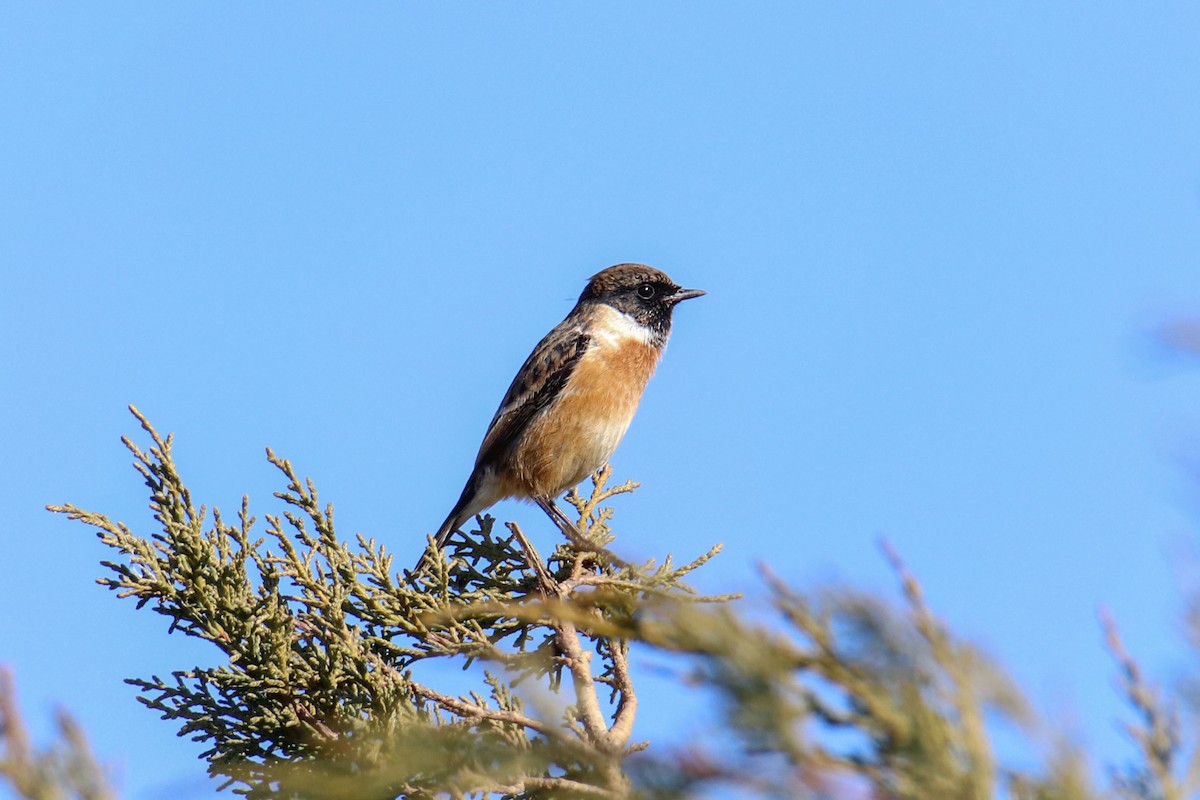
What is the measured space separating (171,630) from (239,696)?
0.37 m

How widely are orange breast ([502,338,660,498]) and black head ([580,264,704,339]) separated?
863 mm

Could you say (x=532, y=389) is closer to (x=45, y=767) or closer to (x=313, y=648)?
(x=313, y=648)

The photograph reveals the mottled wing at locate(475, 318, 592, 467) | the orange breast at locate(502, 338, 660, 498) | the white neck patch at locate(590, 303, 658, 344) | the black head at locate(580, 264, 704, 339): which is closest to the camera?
the orange breast at locate(502, 338, 660, 498)

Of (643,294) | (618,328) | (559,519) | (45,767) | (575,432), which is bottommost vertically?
(45,767)

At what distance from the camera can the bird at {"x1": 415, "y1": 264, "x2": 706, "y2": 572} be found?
8.40 metres

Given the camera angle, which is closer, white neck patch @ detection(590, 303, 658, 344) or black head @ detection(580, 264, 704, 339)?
white neck patch @ detection(590, 303, 658, 344)

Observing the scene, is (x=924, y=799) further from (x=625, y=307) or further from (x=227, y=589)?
(x=625, y=307)

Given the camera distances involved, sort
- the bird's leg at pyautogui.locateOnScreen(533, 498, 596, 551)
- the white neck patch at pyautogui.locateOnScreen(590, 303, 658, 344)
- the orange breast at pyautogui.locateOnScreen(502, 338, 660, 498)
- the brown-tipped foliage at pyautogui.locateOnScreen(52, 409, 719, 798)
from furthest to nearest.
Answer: the white neck patch at pyautogui.locateOnScreen(590, 303, 658, 344), the orange breast at pyautogui.locateOnScreen(502, 338, 660, 498), the bird's leg at pyautogui.locateOnScreen(533, 498, 596, 551), the brown-tipped foliage at pyautogui.locateOnScreen(52, 409, 719, 798)

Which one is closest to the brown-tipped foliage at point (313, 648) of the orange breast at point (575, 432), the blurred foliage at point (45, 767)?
the blurred foliage at point (45, 767)

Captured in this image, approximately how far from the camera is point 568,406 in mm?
8484

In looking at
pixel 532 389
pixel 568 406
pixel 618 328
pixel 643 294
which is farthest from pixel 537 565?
pixel 643 294

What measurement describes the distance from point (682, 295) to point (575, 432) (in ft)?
5.94

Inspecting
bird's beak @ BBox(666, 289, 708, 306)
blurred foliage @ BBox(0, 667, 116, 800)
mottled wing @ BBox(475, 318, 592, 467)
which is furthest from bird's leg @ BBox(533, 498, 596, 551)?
blurred foliage @ BBox(0, 667, 116, 800)

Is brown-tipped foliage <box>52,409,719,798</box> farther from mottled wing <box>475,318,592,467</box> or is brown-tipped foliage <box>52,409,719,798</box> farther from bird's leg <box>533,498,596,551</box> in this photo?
mottled wing <box>475,318,592,467</box>
